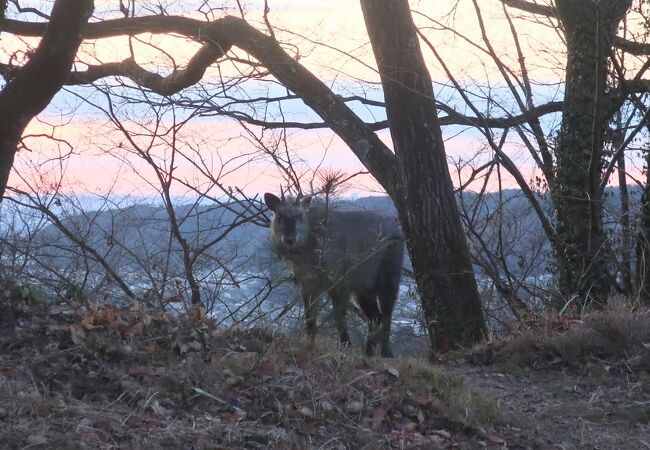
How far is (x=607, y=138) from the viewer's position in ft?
40.3

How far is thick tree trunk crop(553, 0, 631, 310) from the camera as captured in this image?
11.3 metres

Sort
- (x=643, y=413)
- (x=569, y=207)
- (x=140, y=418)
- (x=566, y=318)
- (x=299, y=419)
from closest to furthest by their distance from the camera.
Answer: (x=140, y=418)
(x=299, y=419)
(x=643, y=413)
(x=566, y=318)
(x=569, y=207)

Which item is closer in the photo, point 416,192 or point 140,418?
point 140,418

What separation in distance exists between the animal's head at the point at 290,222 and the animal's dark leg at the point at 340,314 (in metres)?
1.37

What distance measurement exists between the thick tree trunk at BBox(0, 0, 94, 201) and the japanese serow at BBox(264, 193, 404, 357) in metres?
2.92

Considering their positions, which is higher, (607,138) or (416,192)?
(607,138)

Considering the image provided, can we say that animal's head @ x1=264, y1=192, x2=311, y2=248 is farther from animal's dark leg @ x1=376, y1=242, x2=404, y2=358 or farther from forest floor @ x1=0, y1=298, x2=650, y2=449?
forest floor @ x1=0, y1=298, x2=650, y2=449

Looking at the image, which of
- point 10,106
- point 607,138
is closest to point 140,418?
Answer: point 10,106

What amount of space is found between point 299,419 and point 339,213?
5907 millimetres

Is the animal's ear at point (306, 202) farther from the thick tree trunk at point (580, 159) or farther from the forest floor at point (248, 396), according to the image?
the forest floor at point (248, 396)

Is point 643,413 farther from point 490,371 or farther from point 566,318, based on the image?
point 566,318

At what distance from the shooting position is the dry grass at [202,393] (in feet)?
14.7

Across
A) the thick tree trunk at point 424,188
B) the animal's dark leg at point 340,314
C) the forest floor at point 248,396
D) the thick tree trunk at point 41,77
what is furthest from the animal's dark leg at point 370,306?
the thick tree trunk at point 41,77

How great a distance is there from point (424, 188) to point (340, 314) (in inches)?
96.4
